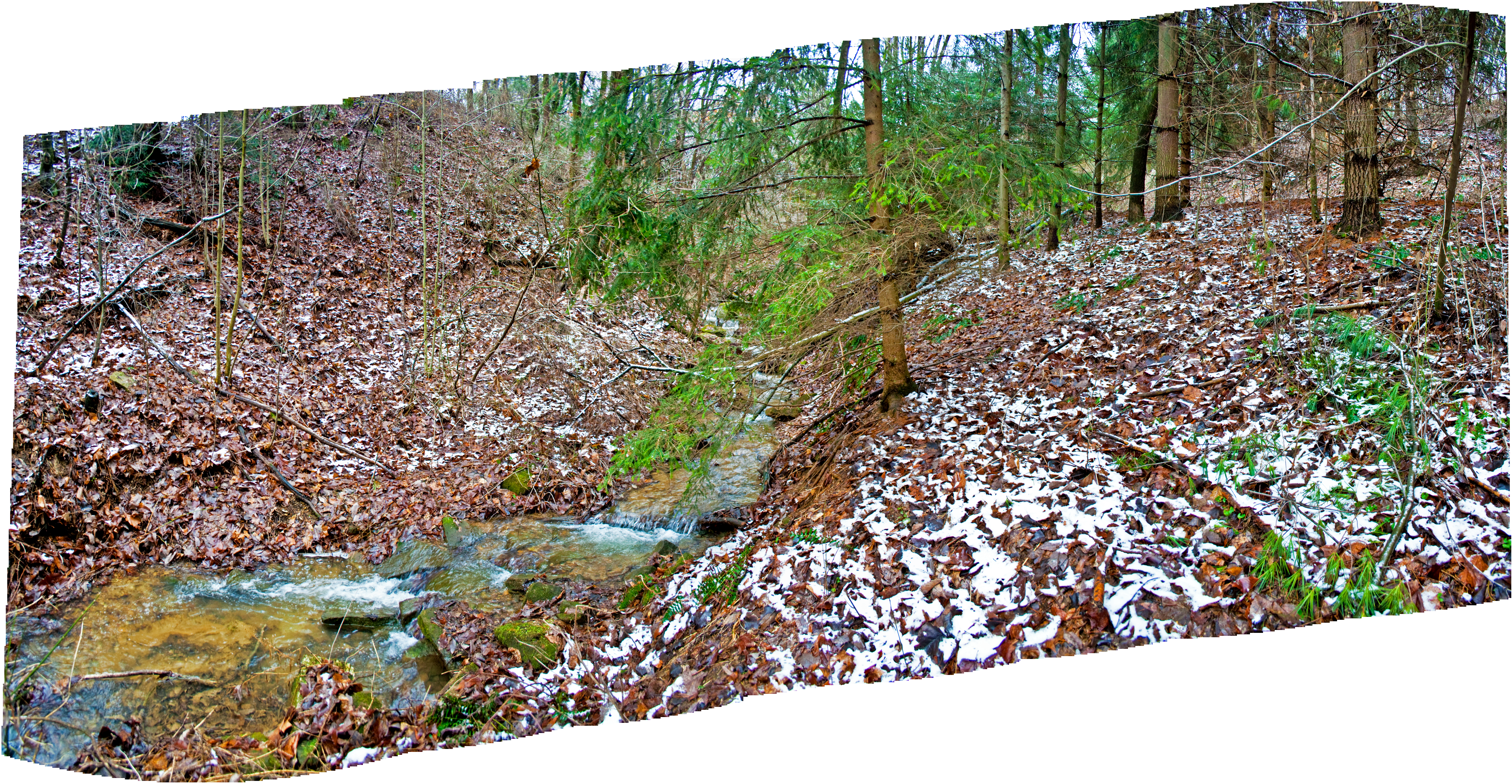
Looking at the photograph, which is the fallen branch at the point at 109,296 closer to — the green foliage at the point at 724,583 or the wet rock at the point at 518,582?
the wet rock at the point at 518,582

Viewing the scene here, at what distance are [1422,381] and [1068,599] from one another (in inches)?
69.9

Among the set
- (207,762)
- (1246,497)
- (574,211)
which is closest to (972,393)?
(1246,497)

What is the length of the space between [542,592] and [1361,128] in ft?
19.0

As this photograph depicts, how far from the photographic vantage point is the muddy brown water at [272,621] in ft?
12.3

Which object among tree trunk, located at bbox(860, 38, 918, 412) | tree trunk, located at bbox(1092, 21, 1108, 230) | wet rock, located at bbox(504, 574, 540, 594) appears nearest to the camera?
tree trunk, located at bbox(860, 38, 918, 412)

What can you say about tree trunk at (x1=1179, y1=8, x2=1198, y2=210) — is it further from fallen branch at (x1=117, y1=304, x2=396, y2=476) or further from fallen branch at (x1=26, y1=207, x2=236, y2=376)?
fallen branch at (x1=26, y1=207, x2=236, y2=376)

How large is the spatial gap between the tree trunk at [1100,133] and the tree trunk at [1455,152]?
2491mm

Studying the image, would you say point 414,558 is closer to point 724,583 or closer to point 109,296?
point 109,296

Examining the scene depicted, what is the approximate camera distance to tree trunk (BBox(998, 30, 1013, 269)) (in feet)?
13.1

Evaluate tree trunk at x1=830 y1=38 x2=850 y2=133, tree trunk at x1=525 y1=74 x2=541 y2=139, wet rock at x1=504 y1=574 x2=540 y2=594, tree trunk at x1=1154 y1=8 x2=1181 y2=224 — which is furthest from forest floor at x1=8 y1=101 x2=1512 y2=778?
tree trunk at x1=830 y1=38 x2=850 y2=133

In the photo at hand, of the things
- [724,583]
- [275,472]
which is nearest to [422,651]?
[724,583]

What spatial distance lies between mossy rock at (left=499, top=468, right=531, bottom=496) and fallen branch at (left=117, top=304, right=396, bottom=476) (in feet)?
3.45

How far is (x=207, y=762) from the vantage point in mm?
3143

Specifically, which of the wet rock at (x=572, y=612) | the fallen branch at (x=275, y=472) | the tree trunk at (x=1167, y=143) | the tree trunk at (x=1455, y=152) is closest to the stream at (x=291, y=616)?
the wet rock at (x=572, y=612)
